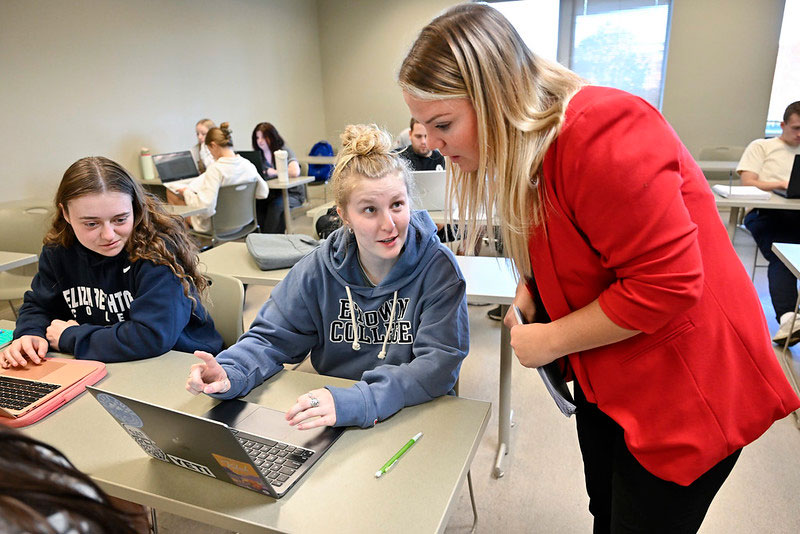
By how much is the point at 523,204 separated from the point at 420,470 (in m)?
0.48

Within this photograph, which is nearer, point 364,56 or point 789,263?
point 789,263

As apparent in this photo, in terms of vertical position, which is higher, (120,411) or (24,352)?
(120,411)

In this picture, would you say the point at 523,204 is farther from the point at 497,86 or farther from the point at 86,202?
the point at 86,202

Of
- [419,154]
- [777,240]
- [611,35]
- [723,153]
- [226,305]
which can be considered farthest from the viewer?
[611,35]

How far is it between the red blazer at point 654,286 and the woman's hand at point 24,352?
4.12 ft

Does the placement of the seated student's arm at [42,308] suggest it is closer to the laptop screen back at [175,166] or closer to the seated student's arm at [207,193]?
the seated student's arm at [207,193]

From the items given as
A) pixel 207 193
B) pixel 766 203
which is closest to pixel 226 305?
pixel 207 193

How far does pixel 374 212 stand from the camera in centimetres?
130

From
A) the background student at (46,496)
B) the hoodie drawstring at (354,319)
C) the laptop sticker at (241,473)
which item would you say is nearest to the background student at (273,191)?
the hoodie drawstring at (354,319)

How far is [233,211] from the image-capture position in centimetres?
391

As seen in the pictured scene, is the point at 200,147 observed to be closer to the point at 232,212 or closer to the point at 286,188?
the point at 286,188

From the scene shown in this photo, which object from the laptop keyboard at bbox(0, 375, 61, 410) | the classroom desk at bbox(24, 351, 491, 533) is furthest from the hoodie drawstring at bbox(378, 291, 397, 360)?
the laptop keyboard at bbox(0, 375, 61, 410)

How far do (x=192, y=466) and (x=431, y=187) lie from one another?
7.16ft

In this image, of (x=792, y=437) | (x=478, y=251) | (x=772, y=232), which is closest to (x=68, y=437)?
(x=792, y=437)
